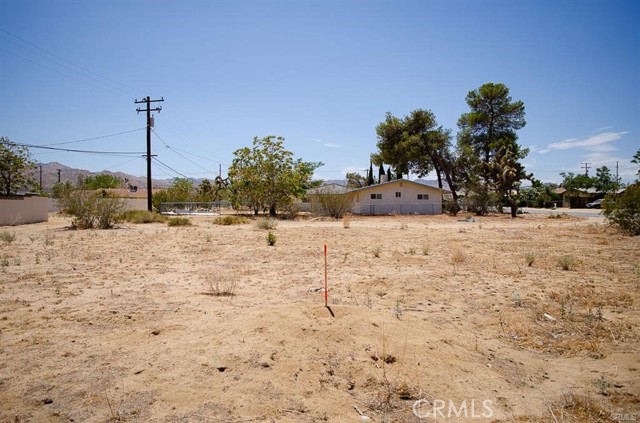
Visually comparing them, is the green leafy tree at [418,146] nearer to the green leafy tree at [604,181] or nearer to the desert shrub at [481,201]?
the desert shrub at [481,201]

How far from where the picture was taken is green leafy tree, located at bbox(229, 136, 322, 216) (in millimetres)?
40719

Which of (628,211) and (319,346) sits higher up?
(628,211)

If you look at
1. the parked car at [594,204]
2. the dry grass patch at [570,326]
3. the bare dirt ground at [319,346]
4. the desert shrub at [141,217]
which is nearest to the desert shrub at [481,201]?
the parked car at [594,204]

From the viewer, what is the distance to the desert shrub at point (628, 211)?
1878 cm

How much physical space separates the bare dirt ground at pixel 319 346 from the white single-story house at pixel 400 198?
119 feet

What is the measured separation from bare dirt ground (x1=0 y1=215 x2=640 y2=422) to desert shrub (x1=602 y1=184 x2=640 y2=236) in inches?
434

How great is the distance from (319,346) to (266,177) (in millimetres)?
36890

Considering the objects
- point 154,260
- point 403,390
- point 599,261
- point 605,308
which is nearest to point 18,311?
point 154,260

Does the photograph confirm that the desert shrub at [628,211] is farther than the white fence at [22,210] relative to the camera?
No

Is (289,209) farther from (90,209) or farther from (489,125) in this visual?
(489,125)

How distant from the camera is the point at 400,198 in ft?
154

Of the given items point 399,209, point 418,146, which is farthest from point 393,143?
point 399,209

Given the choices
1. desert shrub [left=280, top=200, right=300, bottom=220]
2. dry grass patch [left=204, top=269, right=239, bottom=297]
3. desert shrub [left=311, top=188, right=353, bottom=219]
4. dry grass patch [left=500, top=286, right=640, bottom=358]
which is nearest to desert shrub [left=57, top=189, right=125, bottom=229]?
dry grass patch [left=204, top=269, right=239, bottom=297]

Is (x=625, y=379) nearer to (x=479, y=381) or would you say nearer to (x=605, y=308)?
(x=479, y=381)
